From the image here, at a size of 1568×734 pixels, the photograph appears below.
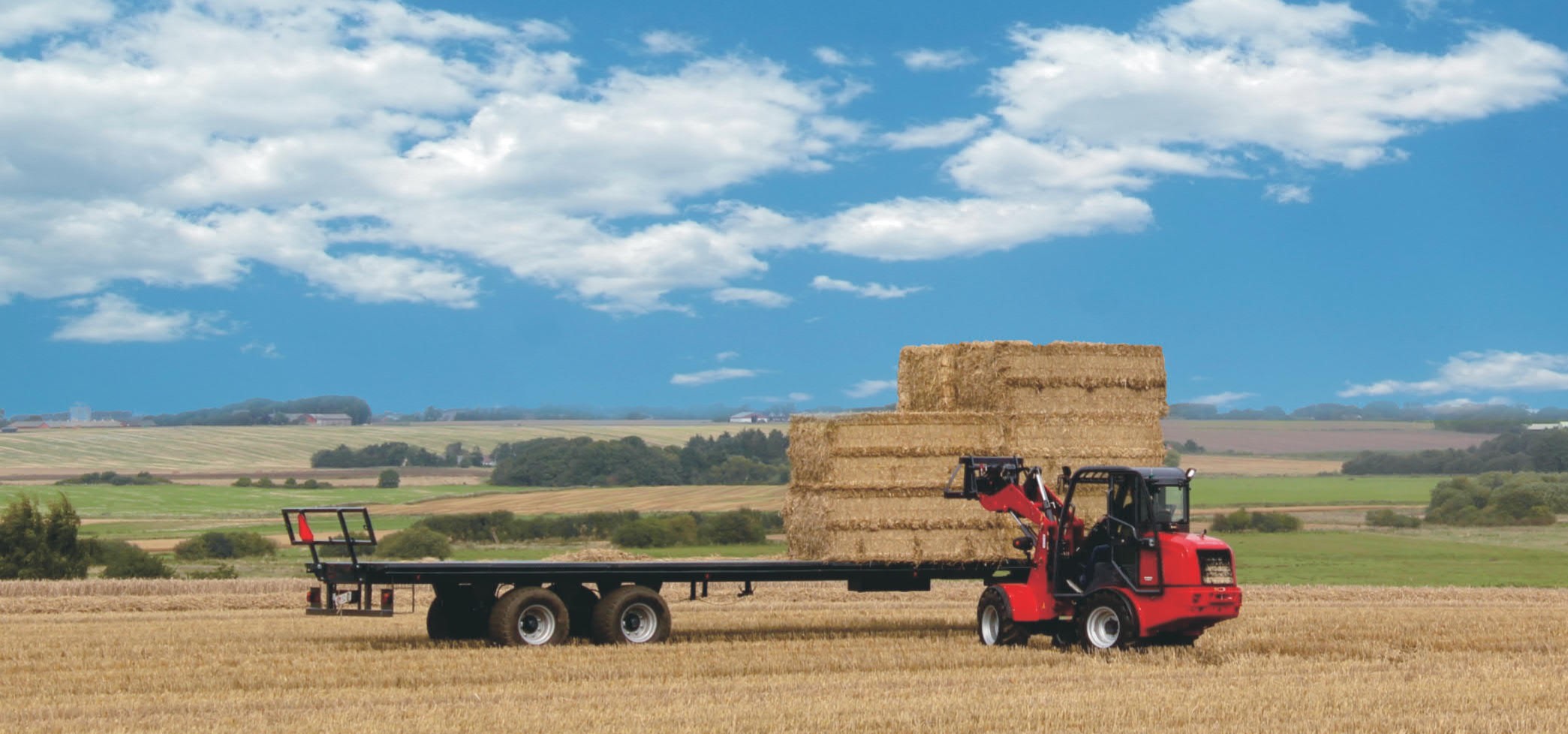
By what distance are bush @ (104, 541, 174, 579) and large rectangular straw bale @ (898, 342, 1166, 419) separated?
20.9m

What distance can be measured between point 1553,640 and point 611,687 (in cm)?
1082

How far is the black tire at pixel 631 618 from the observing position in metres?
16.6

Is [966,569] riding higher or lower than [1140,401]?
lower

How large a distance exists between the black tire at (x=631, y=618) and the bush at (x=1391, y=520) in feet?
140

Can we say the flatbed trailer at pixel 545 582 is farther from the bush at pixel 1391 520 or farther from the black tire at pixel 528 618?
the bush at pixel 1391 520

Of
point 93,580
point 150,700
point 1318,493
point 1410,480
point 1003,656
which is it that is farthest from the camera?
point 1410,480

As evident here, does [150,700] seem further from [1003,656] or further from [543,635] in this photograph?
[1003,656]

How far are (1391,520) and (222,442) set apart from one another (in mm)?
67337

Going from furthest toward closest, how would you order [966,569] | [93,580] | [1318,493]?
[1318,493], [93,580], [966,569]

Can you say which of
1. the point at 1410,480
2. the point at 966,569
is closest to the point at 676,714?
the point at 966,569

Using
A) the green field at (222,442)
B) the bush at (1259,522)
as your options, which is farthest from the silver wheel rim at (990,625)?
the green field at (222,442)

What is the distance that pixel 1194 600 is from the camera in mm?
15086

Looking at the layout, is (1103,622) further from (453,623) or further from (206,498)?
(206,498)

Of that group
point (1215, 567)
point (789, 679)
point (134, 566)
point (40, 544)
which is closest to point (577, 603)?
point (789, 679)
